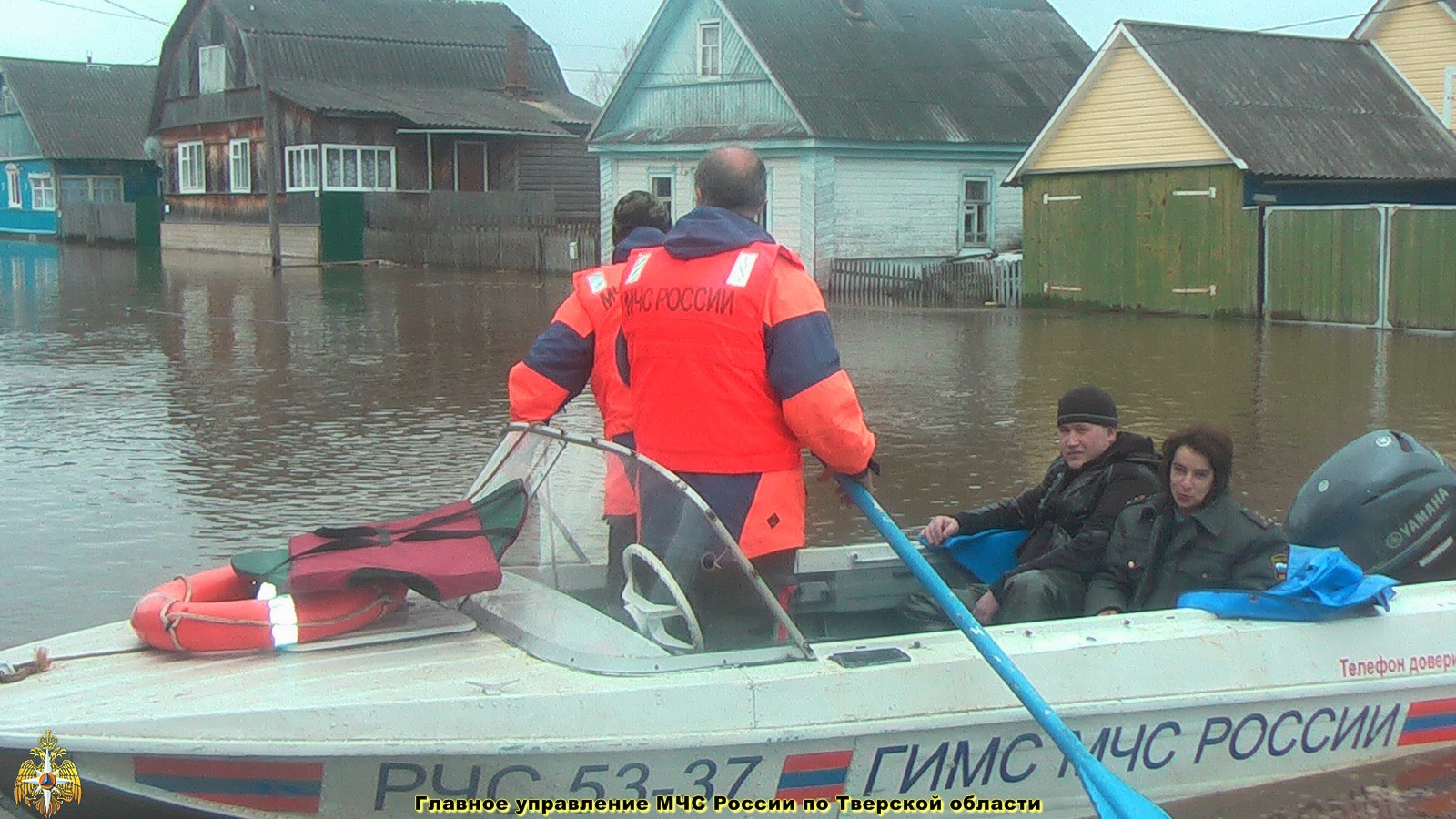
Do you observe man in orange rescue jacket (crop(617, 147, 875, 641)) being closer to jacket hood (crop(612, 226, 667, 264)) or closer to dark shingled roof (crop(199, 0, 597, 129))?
jacket hood (crop(612, 226, 667, 264))

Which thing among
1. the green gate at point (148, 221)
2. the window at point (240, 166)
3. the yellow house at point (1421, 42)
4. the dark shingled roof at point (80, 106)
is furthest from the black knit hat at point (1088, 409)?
the dark shingled roof at point (80, 106)

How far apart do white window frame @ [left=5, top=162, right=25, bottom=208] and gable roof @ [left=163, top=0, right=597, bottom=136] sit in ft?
51.7

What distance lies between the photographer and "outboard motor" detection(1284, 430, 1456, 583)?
510cm

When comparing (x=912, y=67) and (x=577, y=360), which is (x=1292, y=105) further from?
(x=577, y=360)

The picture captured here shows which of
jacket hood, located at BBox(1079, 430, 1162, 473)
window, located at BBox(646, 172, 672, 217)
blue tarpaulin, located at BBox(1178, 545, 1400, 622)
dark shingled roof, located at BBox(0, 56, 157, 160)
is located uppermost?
dark shingled roof, located at BBox(0, 56, 157, 160)

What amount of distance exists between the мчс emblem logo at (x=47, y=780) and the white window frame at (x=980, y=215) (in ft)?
89.6

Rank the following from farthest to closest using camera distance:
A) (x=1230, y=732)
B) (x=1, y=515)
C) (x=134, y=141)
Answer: (x=134, y=141) < (x=1, y=515) < (x=1230, y=732)

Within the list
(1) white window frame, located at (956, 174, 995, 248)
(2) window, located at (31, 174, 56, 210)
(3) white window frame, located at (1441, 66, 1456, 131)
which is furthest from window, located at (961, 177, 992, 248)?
(2) window, located at (31, 174, 56, 210)

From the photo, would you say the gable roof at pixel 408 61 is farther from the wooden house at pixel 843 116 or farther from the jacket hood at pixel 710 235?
the jacket hood at pixel 710 235

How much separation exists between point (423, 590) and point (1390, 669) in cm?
276

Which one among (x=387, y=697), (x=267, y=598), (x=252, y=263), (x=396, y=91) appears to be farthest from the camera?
(x=396, y=91)

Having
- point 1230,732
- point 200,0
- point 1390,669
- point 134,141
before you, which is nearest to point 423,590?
point 1230,732

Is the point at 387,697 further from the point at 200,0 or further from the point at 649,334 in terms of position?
the point at 200,0

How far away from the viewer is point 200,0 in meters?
43.0
